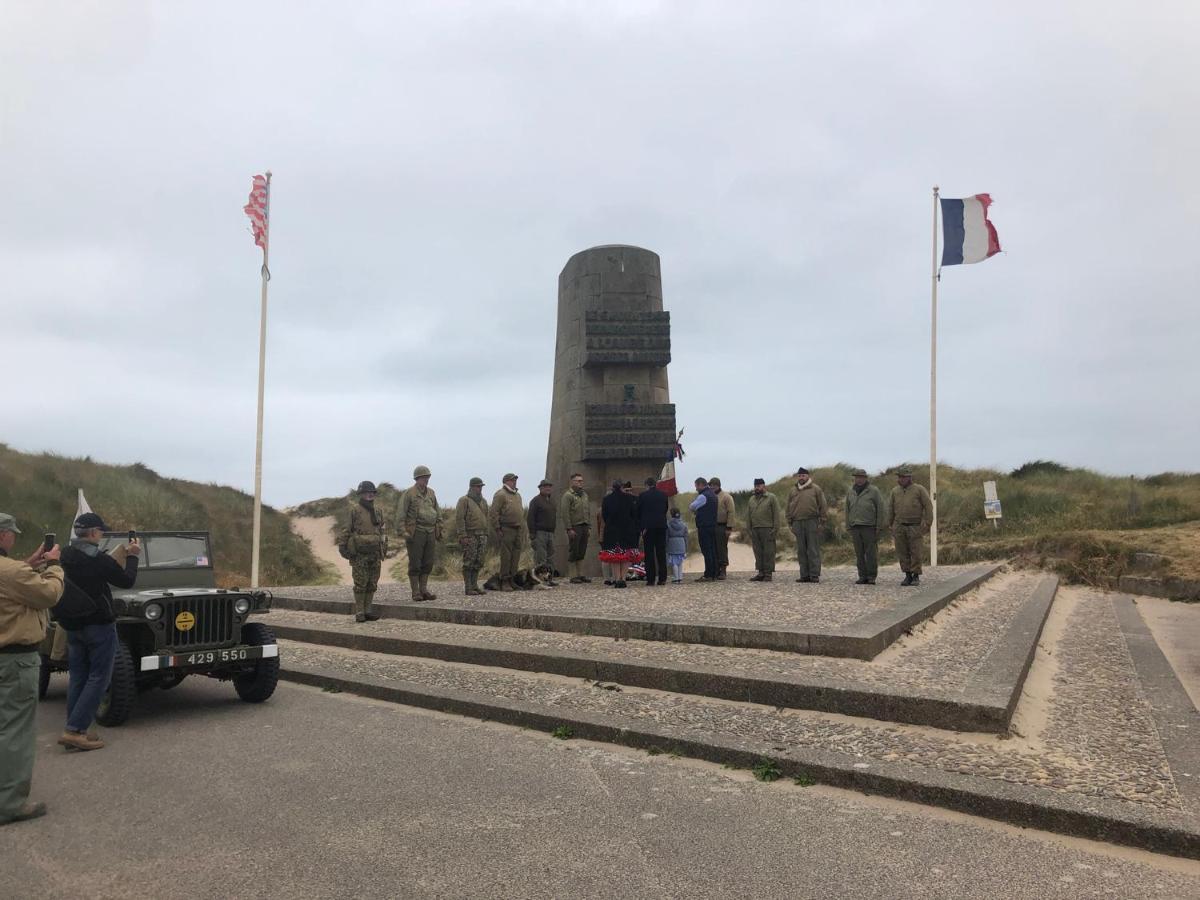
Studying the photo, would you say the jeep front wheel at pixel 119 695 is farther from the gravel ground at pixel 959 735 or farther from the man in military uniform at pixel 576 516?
the man in military uniform at pixel 576 516

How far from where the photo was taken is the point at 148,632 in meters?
6.25

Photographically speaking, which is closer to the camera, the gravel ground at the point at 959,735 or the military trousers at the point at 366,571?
the gravel ground at the point at 959,735

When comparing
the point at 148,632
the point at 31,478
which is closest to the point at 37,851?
the point at 148,632

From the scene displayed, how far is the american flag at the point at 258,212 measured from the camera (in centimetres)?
1702

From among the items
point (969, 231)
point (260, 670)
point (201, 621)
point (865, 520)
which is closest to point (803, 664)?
point (260, 670)

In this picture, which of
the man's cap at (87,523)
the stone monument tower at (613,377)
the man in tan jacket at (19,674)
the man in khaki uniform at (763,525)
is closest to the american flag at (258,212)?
the stone monument tower at (613,377)

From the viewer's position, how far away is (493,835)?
3.70 m

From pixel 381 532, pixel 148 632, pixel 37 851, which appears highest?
pixel 381 532

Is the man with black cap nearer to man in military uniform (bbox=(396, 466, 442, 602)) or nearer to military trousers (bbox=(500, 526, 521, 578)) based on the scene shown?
military trousers (bbox=(500, 526, 521, 578))

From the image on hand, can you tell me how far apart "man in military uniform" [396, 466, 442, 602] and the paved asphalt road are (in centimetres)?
542

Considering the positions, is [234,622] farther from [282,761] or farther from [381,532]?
[381,532]

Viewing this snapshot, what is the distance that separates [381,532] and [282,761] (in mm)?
5476

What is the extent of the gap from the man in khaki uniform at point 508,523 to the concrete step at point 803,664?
7.73ft

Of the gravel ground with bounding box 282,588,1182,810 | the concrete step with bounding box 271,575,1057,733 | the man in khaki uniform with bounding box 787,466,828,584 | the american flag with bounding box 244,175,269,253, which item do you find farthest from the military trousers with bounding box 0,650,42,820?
the american flag with bounding box 244,175,269,253
